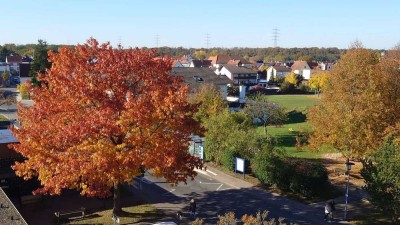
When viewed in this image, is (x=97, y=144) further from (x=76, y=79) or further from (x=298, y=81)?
(x=298, y=81)

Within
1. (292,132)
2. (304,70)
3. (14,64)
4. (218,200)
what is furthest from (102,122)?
(304,70)

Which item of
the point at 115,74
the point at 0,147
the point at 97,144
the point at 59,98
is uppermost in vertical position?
the point at 115,74

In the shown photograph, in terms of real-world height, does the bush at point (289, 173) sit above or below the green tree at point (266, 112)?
below

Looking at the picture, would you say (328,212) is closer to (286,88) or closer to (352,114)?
(352,114)

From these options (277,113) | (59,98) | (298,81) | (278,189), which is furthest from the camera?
(298,81)

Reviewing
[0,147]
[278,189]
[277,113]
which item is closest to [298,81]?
[277,113]

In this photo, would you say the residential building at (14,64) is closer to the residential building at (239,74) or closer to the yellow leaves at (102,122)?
the residential building at (239,74)

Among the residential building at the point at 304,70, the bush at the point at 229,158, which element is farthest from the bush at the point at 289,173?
the residential building at the point at 304,70

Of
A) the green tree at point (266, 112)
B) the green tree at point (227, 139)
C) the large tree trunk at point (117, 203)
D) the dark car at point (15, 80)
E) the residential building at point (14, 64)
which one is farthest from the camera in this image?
the residential building at point (14, 64)
